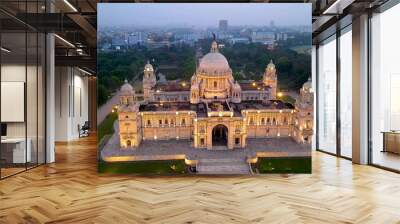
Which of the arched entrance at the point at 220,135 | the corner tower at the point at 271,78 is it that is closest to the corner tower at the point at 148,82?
the arched entrance at the point at 220,135

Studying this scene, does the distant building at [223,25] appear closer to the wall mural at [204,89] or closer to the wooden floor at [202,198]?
the wall mural at [204,89]

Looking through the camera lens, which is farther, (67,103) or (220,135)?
(67,103)

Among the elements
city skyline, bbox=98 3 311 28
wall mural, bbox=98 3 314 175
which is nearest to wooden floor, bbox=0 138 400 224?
wall mural, bbox=98 3 314 175

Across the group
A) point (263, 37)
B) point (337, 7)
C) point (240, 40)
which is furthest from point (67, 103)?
point (337, 7)

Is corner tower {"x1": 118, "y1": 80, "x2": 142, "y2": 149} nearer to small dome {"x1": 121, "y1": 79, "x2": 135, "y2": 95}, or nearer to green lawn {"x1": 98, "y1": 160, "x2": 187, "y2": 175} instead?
small dome {"x1": 121, "y1": 79, "x2": 135, "y2": 95}

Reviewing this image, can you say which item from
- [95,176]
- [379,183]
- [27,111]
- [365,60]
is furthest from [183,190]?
[365,60]

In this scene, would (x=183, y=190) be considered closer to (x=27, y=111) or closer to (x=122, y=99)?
(x=122, y=99)

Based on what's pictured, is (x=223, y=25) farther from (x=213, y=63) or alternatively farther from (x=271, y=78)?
(x=271, y=78)

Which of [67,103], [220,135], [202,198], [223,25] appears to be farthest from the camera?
[67,103]
